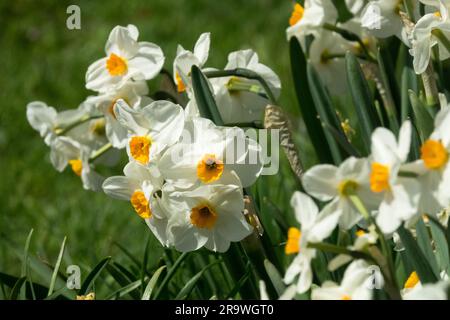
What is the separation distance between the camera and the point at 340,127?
5.73 feet

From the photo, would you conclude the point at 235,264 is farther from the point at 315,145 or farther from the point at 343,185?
the point at 343,185

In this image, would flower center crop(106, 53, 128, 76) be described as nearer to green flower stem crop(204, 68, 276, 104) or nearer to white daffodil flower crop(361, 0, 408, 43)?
green flower stem crop(204, 68, 276, 104)

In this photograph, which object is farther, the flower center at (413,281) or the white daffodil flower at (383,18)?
the white daffodil flower at (383,18)

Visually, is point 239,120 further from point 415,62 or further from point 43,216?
point 43,216

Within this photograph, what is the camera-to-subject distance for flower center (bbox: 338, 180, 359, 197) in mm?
1178

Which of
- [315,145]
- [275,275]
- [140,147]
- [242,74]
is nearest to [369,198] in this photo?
[275,275]

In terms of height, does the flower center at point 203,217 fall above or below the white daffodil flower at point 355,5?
below

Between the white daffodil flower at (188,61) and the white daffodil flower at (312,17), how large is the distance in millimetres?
295

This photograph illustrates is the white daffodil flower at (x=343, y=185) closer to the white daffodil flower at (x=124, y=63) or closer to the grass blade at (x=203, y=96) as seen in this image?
the grass blade at (x=203, y=96)

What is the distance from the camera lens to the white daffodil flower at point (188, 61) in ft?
5.40

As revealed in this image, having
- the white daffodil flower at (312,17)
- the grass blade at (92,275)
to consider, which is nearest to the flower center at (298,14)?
the white daffodil flower at (312,17)

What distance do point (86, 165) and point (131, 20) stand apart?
7.88 feet

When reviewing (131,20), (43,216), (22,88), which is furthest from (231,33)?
(43,216)

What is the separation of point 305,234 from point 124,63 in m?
0.83
